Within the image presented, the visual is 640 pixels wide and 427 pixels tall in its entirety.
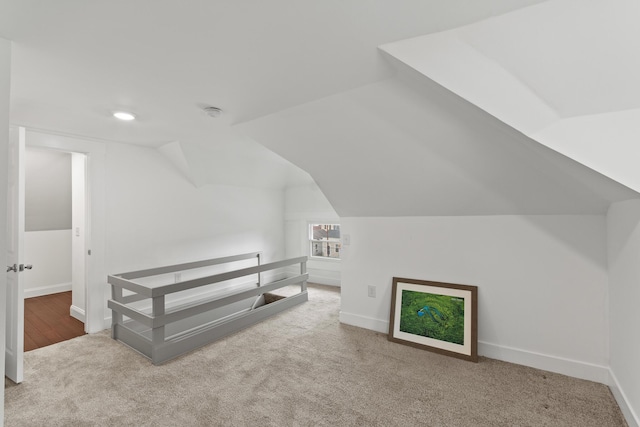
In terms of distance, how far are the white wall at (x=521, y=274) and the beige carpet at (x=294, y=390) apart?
8.3 inches

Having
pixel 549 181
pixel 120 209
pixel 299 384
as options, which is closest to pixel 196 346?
pixel 299 384

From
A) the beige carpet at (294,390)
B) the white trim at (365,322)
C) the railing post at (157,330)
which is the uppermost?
the railing post at (157,330)

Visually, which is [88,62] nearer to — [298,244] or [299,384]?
[299,384]

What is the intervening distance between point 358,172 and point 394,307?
138cm

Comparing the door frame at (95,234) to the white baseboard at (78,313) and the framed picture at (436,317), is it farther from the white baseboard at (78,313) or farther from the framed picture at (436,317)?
the framed picture at (436,317)

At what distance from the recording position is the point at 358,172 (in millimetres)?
2691

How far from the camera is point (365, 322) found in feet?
10.4

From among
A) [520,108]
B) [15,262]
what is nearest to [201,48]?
[520,108]

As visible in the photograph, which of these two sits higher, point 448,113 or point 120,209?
point 448,113

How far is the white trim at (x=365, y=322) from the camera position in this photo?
3.04 meters

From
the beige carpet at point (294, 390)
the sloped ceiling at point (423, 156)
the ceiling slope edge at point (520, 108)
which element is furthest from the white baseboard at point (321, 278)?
the ceiling slope edge at point (520, 108)

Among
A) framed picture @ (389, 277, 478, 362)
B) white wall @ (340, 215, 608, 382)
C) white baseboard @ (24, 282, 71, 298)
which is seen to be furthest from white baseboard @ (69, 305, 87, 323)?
framed picture @ (389, 277, 478, 362)

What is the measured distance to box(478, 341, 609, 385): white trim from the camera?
214cm

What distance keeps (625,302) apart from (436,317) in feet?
4.16
